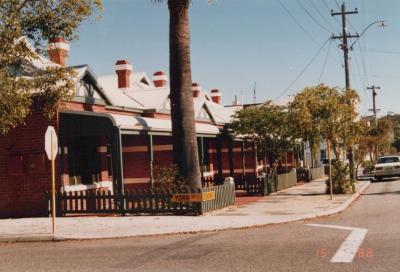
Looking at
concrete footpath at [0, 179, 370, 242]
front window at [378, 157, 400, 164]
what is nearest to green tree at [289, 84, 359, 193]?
concrete footpath at [0, 179, 370, 242]

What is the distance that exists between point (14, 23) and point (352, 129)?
1401 cm

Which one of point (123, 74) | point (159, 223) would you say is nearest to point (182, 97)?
point (159, 223)

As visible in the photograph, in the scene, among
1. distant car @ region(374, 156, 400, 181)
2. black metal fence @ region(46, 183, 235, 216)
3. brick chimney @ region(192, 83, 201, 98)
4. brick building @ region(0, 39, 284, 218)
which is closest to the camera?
black metal fence @ region(46, 183, 235, 216)

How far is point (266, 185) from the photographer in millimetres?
24031

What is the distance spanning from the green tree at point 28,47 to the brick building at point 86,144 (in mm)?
704

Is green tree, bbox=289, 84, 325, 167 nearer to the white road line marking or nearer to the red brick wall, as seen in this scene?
the red brick wall

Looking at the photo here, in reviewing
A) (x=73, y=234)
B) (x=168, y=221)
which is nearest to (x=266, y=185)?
(x=168, y=221)

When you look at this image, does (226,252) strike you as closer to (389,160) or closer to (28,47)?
(28,47)

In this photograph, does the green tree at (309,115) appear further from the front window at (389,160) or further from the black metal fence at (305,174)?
the front window at (389,160)

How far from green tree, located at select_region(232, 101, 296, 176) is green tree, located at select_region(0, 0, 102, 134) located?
1226cm

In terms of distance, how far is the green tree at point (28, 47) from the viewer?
13.2m

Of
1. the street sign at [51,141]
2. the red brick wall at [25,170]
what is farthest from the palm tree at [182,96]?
the street sign at [51,141]

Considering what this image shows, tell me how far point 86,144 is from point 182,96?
5.49 m

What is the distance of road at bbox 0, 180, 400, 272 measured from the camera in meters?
8.07
